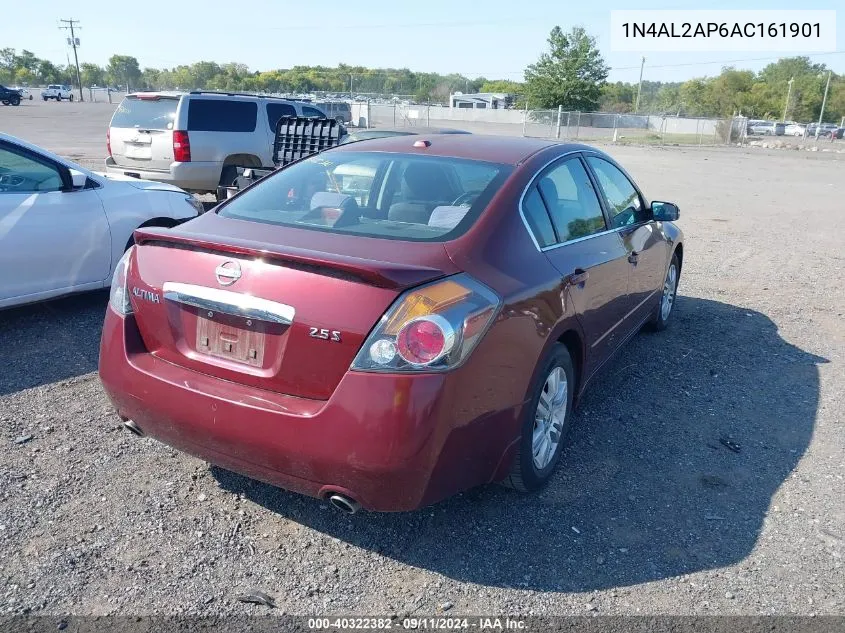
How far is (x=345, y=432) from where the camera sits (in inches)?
101

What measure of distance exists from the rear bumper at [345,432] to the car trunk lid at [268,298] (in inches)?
3.4

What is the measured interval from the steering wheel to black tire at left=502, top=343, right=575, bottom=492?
79cm

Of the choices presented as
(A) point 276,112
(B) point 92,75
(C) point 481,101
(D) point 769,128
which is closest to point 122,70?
(B) point 92,75

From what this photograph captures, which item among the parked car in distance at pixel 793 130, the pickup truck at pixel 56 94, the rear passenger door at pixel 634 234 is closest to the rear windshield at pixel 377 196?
the rear passenger door at pixel 634 234

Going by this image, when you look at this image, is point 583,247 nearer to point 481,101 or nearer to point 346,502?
point 346,502

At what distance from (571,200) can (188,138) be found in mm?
7865

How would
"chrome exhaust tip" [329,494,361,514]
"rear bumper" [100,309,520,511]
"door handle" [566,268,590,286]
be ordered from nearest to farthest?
"rear bumper" [100,309,520,511], "chrome exhaust tip" [329,494,361,514], "door handle" [566,268,590,286]

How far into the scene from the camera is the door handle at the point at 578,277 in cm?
348

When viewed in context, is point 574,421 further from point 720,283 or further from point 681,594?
point 720,283

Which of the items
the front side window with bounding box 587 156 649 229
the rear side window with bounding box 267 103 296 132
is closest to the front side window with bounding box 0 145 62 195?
the front side window with bounding box 587 156 649 229

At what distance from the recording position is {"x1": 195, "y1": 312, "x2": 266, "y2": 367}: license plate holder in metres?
2.75

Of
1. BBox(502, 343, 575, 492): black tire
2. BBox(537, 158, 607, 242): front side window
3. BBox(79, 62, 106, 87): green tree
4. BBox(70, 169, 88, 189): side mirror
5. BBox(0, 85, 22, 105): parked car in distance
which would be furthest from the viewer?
BBox(79, 62, 106, 87): green tree

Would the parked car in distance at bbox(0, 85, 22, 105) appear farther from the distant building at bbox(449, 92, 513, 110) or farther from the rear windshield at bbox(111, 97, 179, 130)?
the rear windshield at bbox(111, 97, 179, 130)

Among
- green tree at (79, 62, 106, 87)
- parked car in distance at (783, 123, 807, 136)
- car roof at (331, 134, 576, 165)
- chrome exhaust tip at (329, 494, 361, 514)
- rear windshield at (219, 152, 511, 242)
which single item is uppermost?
green tree at (79, 62, 106, 87)
